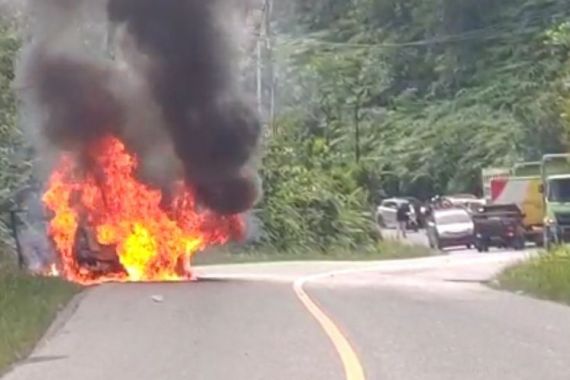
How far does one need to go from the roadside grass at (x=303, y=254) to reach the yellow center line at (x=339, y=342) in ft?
82.1

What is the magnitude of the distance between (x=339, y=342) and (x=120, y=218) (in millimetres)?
16982

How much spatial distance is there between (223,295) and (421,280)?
8.35m

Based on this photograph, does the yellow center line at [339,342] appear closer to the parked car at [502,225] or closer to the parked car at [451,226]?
the parked car at [502,225]

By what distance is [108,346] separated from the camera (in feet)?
51.2

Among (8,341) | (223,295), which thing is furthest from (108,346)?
(223,295)

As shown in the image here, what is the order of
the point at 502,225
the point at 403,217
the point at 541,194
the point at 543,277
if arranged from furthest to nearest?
1. the point at 403,217
2. the point at 502,225
3. the point at 541,194
4. the point at 543,277

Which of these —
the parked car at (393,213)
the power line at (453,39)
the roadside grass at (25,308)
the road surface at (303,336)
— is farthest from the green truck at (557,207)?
the power line at (453,39)

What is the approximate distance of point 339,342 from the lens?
15.5 metres

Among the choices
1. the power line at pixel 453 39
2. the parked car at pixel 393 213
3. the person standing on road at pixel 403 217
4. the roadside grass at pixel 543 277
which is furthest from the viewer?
the power line at pixel 453 39

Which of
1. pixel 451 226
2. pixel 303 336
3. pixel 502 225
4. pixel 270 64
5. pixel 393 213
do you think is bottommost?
pixel 393 213

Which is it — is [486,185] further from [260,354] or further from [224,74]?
[260,354]

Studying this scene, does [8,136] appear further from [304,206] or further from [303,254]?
[304,206]

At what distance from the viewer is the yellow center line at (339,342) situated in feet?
42.0

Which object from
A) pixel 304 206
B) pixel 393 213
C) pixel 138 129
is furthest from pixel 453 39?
pixel 138 129
